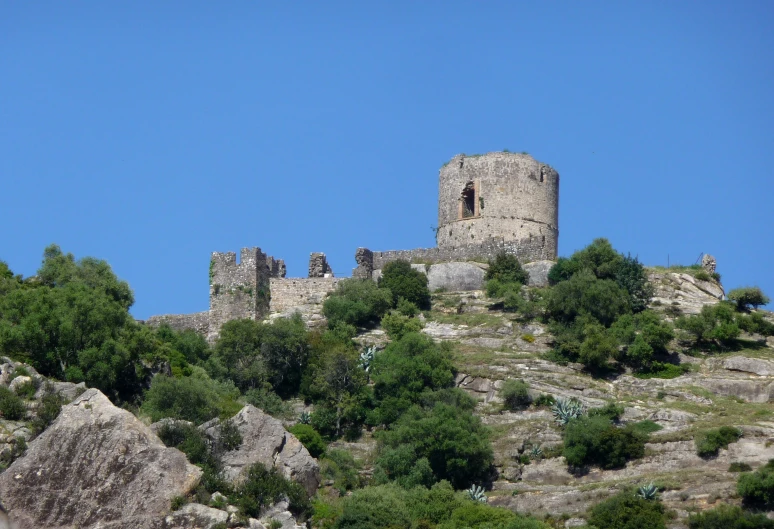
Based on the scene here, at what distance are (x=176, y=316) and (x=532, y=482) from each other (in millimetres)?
20842

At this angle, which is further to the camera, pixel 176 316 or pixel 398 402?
pixel 176 316

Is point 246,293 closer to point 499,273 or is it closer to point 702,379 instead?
point 499,273

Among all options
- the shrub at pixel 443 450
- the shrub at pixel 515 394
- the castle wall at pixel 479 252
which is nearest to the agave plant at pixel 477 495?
the shrub at pixel 443 450

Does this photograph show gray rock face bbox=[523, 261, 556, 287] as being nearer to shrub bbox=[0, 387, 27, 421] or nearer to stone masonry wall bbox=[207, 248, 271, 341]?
stone masonry wall bbox=[207, 248, 271, 341]

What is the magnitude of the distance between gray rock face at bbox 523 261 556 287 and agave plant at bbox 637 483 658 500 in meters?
19.3

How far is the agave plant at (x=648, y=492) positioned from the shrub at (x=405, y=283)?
18.6 m

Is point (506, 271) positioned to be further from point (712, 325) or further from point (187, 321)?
point (187, 321)

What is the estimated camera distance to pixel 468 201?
72.8 metres

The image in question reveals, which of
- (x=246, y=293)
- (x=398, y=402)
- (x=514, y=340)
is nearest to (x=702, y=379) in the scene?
(x=514, y=340)

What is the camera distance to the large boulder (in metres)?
47.5

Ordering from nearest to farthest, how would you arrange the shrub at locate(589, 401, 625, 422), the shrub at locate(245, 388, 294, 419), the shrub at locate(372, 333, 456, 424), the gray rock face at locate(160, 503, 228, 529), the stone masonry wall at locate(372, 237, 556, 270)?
the gray rock face at locate(160, 503, 228, 529), the shrub at locate(589, 401, 625, 422), the shrub at locate(372, 333, 456, 424), the shrub at locate(245, 388, 294, 419), the stone masonry wall at locate(372, 237, 556, 270)

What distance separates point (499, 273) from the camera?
2677 inches

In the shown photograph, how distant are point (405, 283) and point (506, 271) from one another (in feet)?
14.2

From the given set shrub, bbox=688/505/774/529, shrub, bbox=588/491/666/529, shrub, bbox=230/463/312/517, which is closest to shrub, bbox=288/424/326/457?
shrub, bbox=230/463/312/517
